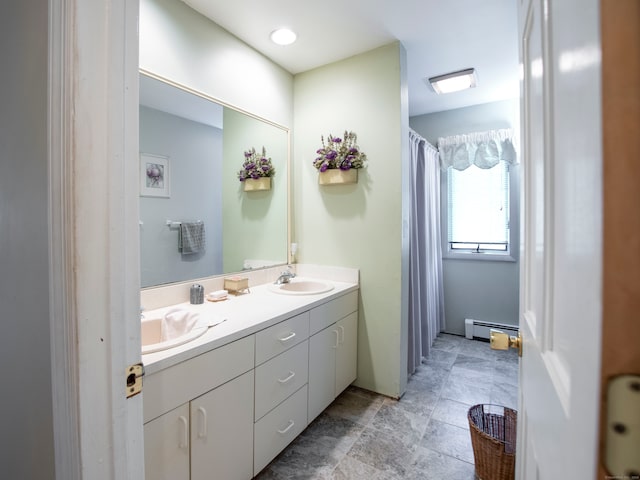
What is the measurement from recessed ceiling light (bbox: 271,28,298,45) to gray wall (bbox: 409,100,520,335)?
2034 millimetres

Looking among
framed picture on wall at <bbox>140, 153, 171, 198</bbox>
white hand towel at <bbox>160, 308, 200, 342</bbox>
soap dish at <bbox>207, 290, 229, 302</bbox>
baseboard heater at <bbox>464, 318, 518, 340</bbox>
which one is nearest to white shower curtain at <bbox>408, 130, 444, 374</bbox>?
baseboard heater at <bbox>464, 318, 518, 340</bbox>

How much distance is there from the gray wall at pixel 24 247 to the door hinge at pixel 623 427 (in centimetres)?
93

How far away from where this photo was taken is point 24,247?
0.75 meters

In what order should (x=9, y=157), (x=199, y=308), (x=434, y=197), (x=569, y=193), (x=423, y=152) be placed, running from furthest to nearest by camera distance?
(x=434, y=197)
(x=423, y=152)
(x=199, y=308)
(x=9, y=157)
(x=569, y=193)

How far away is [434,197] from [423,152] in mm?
557

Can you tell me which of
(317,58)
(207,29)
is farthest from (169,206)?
(317,58)

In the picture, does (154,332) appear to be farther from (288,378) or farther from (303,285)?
(303,285)

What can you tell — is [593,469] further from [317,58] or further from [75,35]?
[317,58]

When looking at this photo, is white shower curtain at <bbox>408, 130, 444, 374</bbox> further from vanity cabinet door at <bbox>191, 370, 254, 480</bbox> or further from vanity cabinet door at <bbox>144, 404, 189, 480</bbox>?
vanity cabinet door at <bbox>144, 404, 189, 480</bbox>

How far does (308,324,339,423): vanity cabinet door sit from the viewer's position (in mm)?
1775

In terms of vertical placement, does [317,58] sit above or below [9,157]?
above

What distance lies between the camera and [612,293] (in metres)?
0.22

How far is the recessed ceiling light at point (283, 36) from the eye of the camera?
1959mm

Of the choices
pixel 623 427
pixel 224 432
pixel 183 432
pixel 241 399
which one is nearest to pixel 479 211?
pixel 241 399
